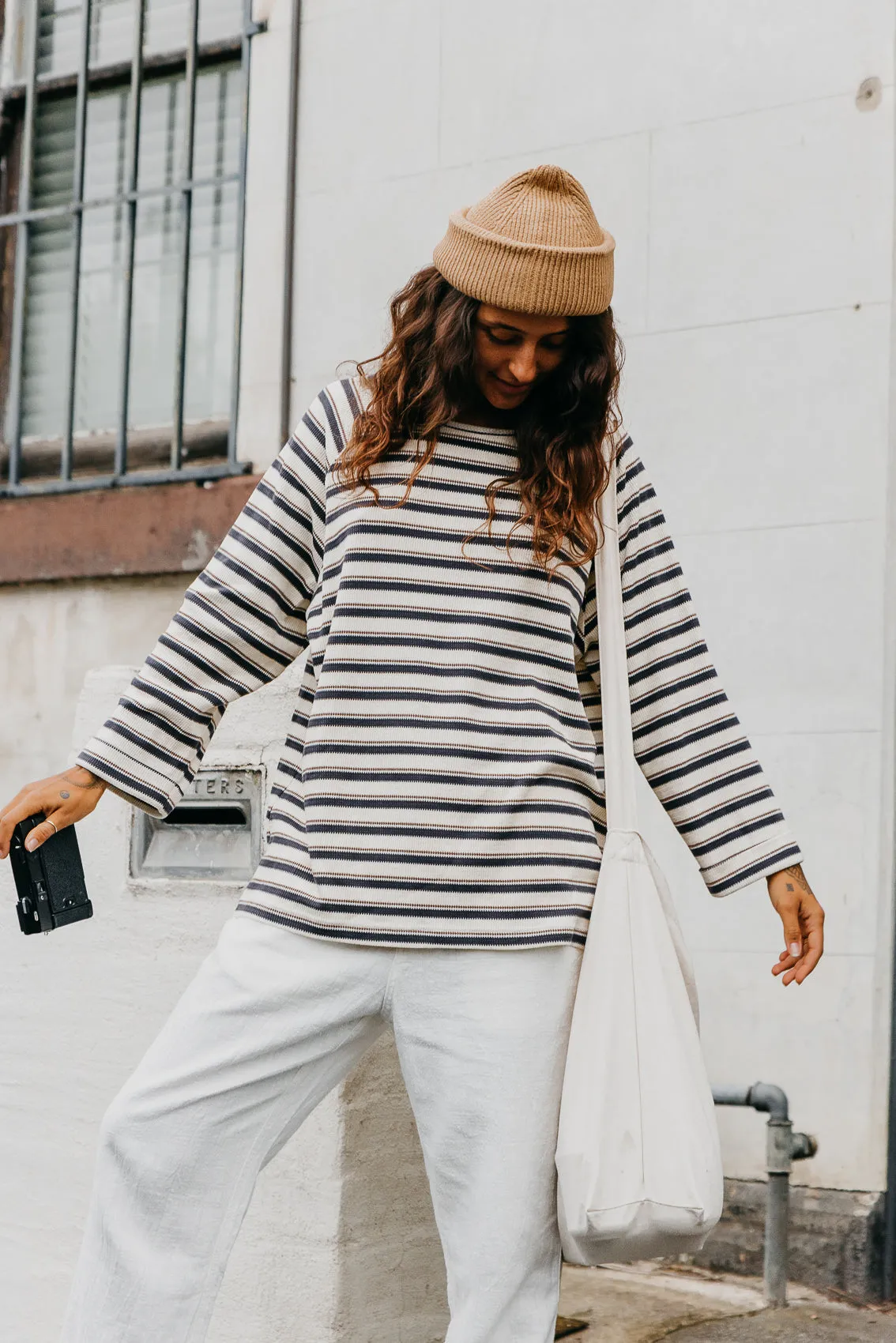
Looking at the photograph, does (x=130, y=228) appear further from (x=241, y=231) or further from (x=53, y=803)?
(x=53, y=803)

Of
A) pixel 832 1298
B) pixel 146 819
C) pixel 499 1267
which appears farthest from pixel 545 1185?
pixel 832 1298

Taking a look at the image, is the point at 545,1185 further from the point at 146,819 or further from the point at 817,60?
the point at 817,60

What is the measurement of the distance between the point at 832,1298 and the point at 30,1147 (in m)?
1.85

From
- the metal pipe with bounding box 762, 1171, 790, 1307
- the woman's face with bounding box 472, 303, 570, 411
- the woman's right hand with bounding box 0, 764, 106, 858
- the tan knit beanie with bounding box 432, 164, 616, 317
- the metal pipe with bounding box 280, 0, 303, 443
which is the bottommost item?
the metal pipe with bounding box 762, 1171, 790, 1307

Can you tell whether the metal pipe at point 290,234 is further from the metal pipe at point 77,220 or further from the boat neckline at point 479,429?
the boat neckline at point 479,429

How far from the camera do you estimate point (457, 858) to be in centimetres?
204

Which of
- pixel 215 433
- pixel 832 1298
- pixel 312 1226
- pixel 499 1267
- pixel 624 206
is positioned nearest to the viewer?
pixel 499 1267

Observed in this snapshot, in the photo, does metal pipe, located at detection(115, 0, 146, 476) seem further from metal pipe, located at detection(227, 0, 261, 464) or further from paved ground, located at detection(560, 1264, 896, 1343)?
paved ground, located at detection(560, 1264, 896, 1343)

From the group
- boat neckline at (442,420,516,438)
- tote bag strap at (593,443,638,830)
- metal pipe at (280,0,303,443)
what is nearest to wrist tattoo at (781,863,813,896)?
tote bag strap at (593,443,638,830)

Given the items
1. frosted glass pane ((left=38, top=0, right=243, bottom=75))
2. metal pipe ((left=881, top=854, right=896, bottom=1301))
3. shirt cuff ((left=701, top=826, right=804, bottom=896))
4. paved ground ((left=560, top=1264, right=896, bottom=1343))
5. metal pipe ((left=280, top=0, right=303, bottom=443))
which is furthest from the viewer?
frosted glass pane ((left=38, top=0, right=243, bottom=75))

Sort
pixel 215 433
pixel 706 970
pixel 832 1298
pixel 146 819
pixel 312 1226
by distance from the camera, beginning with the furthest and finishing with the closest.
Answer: pixel 215 433 < pixel 706 970 < pixel 832 1298 < pixel 146 819 < pixel 312 1226

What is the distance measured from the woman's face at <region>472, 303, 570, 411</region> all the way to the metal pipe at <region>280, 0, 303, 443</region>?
2.77 m

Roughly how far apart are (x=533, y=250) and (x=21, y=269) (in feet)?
13.0

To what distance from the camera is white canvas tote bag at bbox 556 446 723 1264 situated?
1.95 meters
